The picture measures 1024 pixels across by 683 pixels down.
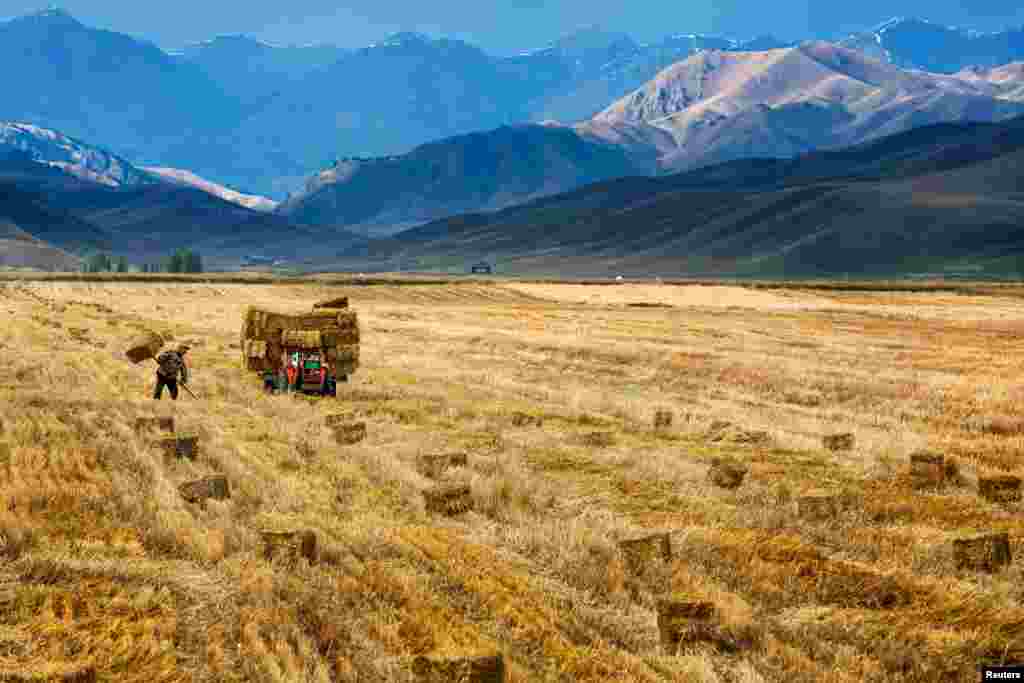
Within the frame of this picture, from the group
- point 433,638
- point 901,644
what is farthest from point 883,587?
point 433,638

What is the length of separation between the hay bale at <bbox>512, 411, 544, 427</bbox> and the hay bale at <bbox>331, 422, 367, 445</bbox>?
3.65m

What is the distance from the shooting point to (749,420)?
2311cm

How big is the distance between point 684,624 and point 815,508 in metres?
5.09

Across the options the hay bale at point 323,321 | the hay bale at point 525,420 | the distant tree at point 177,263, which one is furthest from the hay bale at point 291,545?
the distant tree at point 177,263

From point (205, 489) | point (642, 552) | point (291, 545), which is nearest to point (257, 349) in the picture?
point (205, 489)

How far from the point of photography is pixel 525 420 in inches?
850

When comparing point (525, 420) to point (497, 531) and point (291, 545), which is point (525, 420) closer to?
point (497, 531)

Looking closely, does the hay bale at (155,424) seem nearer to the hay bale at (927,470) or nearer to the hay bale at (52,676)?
the hay bale at (52,676)

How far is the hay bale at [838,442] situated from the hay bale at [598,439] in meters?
3.75

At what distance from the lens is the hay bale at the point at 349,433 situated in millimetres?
18297

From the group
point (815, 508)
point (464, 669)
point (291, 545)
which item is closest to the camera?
point (464, 669)

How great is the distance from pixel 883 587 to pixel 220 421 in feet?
41.6

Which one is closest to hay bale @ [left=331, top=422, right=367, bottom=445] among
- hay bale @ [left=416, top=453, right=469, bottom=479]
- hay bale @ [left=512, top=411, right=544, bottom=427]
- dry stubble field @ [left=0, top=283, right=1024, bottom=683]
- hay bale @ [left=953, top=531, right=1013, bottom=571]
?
dry stubble field @ [left=0, top=283, right=1024, bottom=683]

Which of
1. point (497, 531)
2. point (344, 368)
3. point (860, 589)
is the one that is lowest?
point (860, 589)
